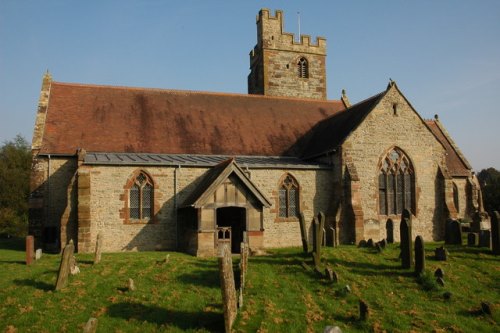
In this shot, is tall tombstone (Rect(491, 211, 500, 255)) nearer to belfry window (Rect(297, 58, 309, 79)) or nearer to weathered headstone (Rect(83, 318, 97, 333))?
weathered headstone (Rect(83, 318, 97, 333))

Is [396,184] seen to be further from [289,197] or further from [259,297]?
[259,297]

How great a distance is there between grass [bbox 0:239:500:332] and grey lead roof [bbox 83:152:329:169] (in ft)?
18.4

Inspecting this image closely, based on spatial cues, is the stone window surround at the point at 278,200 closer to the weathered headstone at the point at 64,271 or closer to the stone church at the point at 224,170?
the stone church at the point at 224,170

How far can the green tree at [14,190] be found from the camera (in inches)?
1640

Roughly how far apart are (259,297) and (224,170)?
323 inches

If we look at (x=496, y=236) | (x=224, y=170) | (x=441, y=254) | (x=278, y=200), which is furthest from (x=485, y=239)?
(x=224, y=170)

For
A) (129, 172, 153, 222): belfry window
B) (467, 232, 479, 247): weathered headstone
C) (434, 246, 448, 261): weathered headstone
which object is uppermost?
(129, 172, 153, 222): belfry window

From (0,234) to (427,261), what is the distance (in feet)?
134

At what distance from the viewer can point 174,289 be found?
1337 cm

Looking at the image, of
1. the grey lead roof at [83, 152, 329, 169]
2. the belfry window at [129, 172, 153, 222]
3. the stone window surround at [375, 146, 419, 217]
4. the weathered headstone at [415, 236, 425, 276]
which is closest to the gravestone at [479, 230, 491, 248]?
the weathered headstone at [415, 236, 425, 276]

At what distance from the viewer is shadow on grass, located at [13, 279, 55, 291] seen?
13566 mm

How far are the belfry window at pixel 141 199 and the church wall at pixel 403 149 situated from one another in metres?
10.7

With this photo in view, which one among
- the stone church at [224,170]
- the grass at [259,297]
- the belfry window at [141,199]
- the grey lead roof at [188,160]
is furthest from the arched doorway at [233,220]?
the grass at [259,297]

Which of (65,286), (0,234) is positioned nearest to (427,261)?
(65,286)
